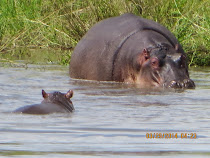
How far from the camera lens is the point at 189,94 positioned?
299 inches

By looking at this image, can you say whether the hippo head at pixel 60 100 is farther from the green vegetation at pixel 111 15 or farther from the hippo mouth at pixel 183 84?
the green vegetation at pixel 111 15

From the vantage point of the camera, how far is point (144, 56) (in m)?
9.01

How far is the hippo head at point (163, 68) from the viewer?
27.8ft

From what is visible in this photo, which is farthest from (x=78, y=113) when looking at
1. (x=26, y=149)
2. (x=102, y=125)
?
(x=26, y=149)

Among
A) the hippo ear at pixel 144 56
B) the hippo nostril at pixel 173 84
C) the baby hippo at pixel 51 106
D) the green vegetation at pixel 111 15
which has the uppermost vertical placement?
the green vegetation at pixel 111 15

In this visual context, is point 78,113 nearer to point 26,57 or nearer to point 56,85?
point 56,85

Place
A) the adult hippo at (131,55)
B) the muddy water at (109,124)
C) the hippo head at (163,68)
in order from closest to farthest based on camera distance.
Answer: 1. the muddy water at (109,124)
2. the hippo head at (163,68)
3. the adult hippo at (131,55)

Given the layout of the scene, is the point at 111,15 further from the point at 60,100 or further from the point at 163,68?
the point at 60,100

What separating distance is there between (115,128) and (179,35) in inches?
259

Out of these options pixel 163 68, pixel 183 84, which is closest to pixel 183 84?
pixel 183 84

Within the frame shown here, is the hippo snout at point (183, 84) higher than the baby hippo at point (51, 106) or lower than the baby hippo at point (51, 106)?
lower

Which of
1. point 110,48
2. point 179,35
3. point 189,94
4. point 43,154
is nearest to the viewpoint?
point 43,154

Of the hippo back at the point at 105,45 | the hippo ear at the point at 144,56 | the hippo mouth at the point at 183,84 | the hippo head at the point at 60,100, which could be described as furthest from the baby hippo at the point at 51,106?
the hippo back at the point at 105,45

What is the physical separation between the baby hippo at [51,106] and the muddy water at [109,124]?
0.26ft
